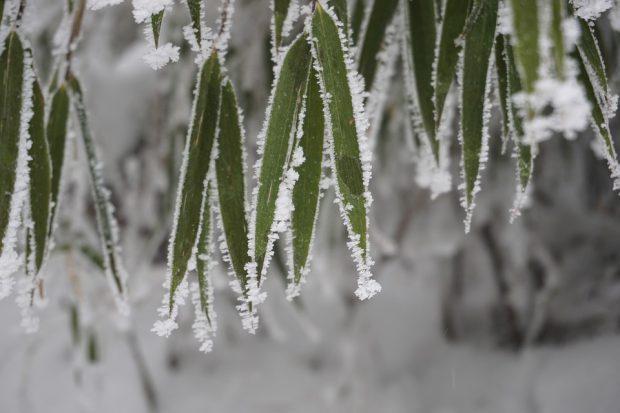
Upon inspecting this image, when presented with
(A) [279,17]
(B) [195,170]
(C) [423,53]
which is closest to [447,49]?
(C) [423,53]

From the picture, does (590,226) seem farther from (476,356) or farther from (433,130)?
(433,130)

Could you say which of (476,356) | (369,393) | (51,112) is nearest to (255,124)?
(51,112)

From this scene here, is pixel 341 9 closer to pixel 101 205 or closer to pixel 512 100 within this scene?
pixel 512 100

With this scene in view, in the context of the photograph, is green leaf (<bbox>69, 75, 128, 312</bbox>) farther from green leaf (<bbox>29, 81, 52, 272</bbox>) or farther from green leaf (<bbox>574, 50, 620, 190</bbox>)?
green leaf (<bbox>574, 50, 620, 190</bbox>)

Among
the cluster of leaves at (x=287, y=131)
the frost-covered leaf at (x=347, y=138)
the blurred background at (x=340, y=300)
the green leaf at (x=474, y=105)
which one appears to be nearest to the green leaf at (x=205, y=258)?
the cluster of leaves at (x=287, y=131)

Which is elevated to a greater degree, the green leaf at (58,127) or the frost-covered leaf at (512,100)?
the green leaf at (58,127)

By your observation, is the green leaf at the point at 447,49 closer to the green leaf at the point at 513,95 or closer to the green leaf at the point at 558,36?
the green leaf at the point at 513,95
